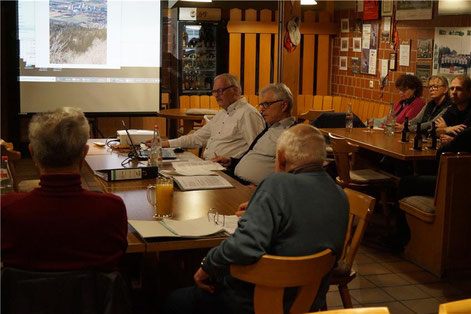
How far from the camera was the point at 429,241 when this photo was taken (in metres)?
4.74

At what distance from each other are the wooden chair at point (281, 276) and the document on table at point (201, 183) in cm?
126

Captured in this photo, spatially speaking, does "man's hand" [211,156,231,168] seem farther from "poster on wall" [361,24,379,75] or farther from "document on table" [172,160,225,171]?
"poster on wall" [361,24,379,75]

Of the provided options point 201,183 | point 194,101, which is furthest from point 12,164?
point 194,101

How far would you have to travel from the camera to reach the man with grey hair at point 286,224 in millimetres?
2346

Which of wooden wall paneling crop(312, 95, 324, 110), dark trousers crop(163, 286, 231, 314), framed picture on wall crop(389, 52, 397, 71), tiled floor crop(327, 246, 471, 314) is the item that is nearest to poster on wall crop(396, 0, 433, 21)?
framed picture on wall crop(389, 52, 397, 71)

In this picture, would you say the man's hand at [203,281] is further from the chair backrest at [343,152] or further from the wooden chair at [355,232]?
the chair backrest at [343,152]

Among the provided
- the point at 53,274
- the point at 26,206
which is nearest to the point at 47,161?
the point at 26,206

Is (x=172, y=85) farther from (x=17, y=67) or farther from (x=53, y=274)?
(x=53, y=274)

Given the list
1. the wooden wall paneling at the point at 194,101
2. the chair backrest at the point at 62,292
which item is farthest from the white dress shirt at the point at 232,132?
the wooden wall paneling at the point at 194,101

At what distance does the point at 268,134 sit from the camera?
4.42 m

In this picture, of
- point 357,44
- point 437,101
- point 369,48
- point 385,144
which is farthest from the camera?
point 357,44

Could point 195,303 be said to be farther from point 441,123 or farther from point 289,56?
point 289,56

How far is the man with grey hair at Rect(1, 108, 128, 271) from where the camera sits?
2.16 m

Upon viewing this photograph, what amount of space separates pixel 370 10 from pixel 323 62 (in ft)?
4.95
